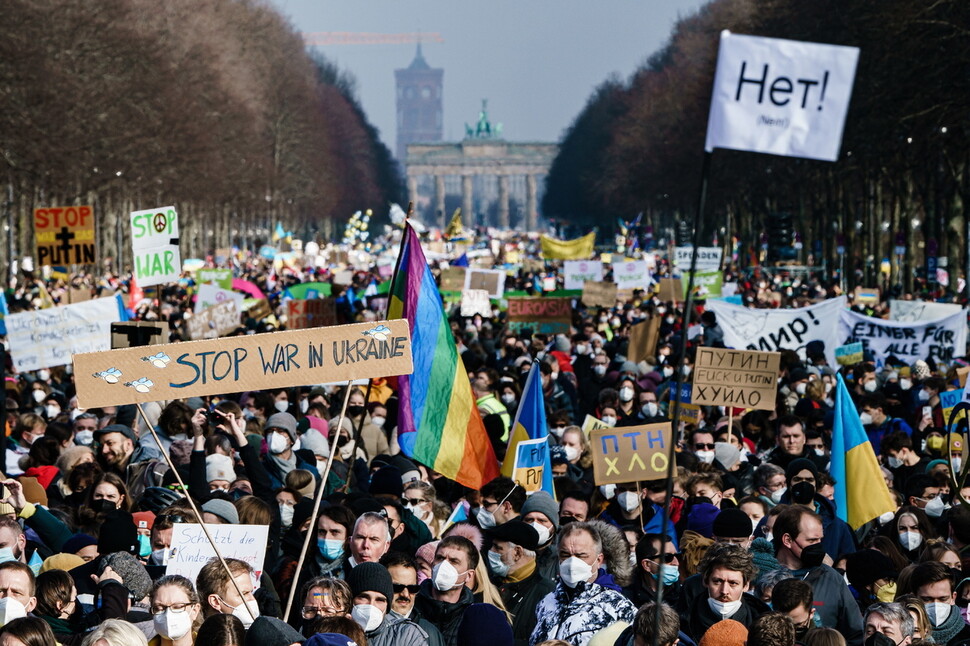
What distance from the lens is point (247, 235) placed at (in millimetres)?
104562

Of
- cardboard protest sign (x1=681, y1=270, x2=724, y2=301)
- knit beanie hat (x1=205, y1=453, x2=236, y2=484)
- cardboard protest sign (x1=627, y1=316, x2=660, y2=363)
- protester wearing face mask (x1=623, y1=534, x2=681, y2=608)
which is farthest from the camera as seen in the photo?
cardboard protest sign (x1=681, y1=270, x2=724, y2=301)

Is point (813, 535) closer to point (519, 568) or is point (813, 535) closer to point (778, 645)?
point (519, 568)

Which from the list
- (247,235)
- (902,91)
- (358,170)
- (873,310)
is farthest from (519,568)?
(358,170)

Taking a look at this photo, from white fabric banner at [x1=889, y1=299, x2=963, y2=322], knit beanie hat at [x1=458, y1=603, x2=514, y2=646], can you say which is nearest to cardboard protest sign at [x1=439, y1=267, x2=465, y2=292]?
white fabric banner at [x1=889, y1=299, x2=963, y2=322]

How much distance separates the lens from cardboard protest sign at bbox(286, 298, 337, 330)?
853 inches

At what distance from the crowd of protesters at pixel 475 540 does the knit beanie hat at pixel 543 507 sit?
1 cm

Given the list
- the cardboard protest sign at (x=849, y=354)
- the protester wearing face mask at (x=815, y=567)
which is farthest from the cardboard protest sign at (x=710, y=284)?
the protester wearing face mask at (x=815, y=567)

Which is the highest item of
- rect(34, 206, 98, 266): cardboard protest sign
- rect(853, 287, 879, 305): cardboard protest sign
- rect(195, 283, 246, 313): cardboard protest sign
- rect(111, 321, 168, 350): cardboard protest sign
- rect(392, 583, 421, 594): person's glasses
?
rect(34, 206, 98, 266): cardboard protest sign

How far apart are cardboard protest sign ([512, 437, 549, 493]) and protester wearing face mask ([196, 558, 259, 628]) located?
11.1ft

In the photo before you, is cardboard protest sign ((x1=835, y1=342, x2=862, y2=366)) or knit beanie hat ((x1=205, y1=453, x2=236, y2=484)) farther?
cardboard protest sign ((x1=835, y1=342, x2=862, y2=366))

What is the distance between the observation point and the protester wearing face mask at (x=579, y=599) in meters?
7.09

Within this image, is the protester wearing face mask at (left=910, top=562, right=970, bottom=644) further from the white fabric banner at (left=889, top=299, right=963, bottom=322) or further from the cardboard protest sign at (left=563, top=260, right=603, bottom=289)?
the cardboard protest sign at (left=563, top=260, right=603, bottom=289)

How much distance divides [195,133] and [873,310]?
43.1 meters

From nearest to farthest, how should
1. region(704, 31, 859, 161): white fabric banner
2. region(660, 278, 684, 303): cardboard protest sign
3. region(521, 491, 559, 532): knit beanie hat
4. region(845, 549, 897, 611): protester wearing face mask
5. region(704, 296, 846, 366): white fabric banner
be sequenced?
region(704, 31, 859, 161): white fabric banner, region(845, 549, 897, 611): protester wearing face mask, region(521, 491, 559, 532): knit beanie hat, region(704, 296, 846, 366): white fabric banner, region(660, 278, 684, 303): cardboard protest sign
